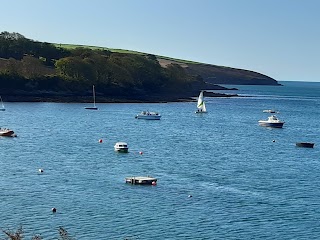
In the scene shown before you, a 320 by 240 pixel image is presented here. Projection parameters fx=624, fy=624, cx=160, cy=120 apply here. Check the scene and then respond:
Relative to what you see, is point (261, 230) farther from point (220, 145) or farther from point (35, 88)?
point (35, 88)

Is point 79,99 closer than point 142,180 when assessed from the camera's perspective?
No

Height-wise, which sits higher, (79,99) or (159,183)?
(79,99)

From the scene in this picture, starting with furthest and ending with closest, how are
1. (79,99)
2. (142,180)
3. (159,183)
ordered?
(79,99), (159,183), (142,180)

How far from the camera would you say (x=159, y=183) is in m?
57.3

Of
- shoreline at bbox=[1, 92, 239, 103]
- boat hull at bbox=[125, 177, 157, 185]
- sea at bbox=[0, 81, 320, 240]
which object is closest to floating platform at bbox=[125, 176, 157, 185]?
boat hull at bbox=[125, 177, 157, 185]

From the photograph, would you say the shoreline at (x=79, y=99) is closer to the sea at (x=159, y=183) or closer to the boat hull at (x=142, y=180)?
the sea at (x=159, y=183)

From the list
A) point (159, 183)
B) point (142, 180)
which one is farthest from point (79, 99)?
point (142, 180)

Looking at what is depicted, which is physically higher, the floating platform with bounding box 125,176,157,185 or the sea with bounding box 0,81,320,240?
the floating platform with bounding box 125,176,157,185

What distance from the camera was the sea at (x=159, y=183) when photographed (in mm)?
43344

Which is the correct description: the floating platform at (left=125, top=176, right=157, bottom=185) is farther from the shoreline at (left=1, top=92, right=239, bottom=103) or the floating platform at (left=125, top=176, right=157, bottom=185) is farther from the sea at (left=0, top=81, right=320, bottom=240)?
the shoreline at (left=1, top=92, right=239, bottom=103)

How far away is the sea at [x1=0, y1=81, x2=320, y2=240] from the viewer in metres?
43.3

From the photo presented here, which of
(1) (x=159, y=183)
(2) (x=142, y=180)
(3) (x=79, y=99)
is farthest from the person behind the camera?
(3) (x=79, y=99)

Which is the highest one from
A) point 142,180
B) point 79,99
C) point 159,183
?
point 79,99

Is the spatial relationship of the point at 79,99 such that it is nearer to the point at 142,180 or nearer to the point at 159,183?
the point at 159,183
